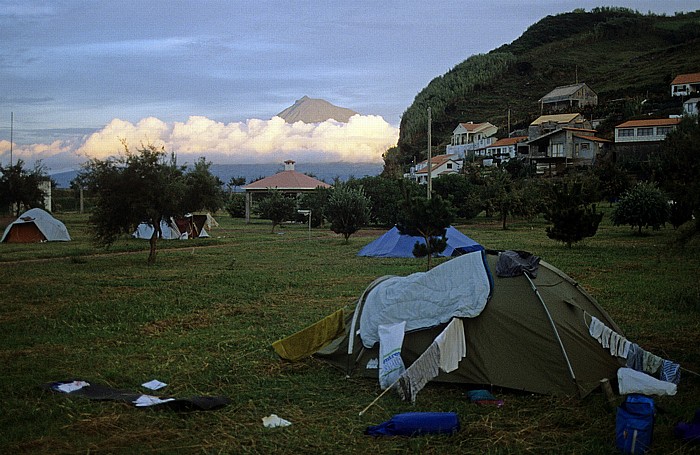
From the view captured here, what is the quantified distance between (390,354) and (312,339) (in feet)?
6.35

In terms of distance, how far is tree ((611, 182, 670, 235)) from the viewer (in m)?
32.4

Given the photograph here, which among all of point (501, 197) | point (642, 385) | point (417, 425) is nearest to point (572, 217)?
point (501, 197)

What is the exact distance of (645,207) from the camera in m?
32.7

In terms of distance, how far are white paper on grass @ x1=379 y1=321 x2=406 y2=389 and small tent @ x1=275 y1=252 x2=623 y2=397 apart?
218 millimetres

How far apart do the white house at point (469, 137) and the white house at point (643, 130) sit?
26.6 metres

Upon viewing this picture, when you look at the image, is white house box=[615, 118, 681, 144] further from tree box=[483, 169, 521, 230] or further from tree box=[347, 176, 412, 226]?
tree box=[347, 176, 412, 226]

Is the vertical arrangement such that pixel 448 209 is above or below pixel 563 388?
above

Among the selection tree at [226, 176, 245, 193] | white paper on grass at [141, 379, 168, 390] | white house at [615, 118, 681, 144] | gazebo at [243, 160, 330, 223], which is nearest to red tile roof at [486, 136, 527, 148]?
A: white house at [615, 118, 681, 144]

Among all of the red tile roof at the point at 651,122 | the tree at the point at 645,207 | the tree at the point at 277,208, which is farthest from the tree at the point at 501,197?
the red tile roof at the point at 651,122

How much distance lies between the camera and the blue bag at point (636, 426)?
6.54m

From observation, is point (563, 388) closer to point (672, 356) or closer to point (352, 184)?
point (672, 356)

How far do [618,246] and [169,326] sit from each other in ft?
71.8

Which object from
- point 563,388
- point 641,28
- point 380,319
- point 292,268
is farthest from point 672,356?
point 641,28

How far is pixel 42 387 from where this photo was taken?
8516 millimetres
